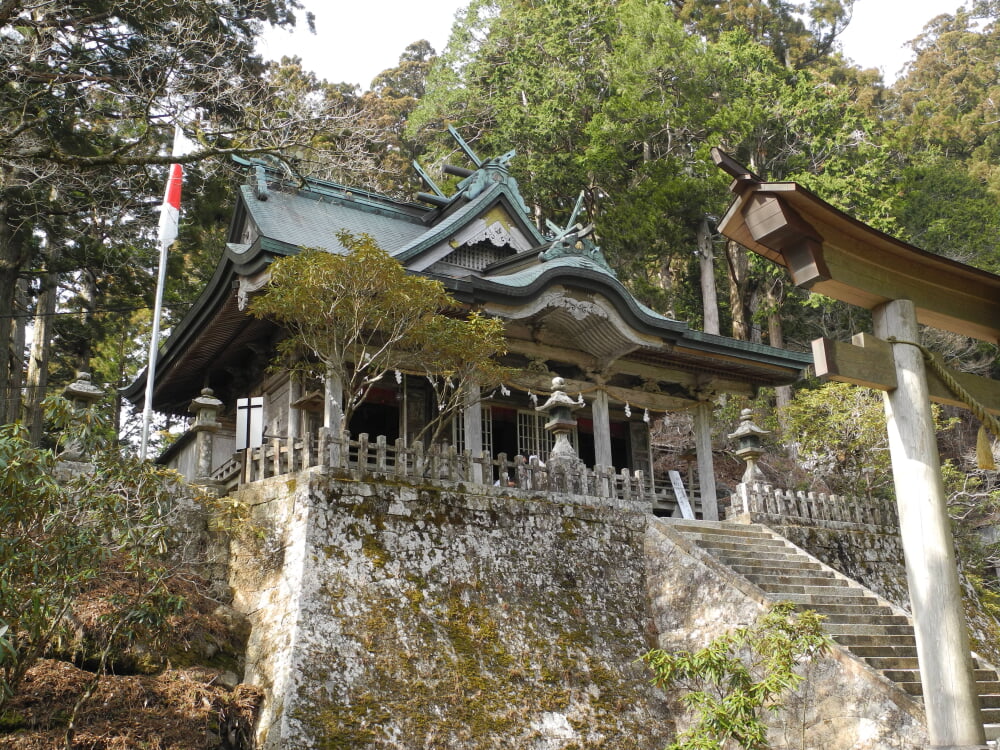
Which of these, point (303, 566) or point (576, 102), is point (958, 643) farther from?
point (576, 102)

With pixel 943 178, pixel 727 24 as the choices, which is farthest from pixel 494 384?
pixel 727 24

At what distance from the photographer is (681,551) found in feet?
38.0

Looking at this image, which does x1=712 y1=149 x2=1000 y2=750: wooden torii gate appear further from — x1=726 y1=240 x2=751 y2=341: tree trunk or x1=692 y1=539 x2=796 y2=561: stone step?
x1=726 y1=240 x2=751 y2=341: tree trunk

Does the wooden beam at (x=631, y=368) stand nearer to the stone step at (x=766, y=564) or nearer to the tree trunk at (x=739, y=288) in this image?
the stone step at (x=766, y=564)

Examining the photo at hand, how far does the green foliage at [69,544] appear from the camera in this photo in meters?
6.86

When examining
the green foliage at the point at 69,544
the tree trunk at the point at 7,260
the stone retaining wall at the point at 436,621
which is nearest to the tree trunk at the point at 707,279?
the stone retaining wall at the point at 436,621

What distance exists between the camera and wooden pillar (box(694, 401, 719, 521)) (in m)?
15.3

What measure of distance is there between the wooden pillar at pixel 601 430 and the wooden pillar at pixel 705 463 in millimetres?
1941

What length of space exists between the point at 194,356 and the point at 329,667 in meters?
7.91

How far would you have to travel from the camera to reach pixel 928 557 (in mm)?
5523

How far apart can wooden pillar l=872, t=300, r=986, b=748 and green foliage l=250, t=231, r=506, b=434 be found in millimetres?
6078

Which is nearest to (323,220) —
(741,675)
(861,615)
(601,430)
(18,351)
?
(601,430)

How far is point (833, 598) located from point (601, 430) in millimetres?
4748

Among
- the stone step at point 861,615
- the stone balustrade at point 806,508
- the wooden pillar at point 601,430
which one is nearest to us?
the stone step at point 861,615
